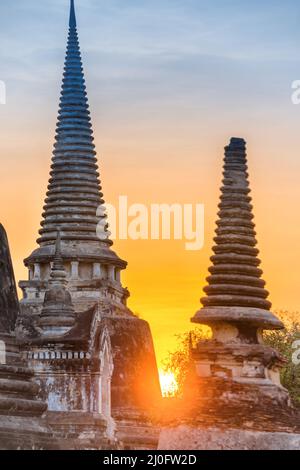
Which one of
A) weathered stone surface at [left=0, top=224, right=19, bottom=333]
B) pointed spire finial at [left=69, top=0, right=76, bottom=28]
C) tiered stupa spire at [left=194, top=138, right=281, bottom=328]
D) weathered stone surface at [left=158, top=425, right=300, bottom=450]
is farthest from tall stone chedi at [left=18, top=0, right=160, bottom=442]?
weathered stone surface at [left=0, top=224, right=19, bottom=333]

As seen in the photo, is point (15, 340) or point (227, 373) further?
point (227, 373)

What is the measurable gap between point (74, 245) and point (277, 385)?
22.4 metres

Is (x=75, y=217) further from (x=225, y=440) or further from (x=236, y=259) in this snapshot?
(x=225, y=440)

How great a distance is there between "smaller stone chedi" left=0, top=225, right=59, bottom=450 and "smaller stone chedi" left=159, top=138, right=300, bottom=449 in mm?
3245

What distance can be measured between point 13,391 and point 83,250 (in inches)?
1032

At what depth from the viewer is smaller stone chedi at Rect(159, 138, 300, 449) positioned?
2855cm

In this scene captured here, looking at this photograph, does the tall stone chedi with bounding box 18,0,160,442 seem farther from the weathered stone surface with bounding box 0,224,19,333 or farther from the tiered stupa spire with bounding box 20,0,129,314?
the weathered stone surface with bounding box 0,224,19,333

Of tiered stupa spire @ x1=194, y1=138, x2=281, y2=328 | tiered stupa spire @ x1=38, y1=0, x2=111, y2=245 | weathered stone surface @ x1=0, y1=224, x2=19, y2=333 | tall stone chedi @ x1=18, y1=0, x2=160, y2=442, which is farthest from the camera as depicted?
tiered stupa spire @ x1=38, y1=0, x2=111, y2=245

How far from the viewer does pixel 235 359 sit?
3023cm
